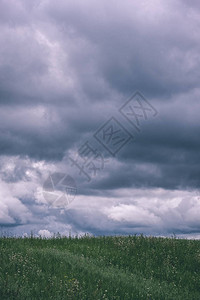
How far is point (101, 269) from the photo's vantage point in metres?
13.3

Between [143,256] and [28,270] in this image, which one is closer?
[28,270]

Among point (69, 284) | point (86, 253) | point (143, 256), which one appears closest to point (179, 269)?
point (143, 256)

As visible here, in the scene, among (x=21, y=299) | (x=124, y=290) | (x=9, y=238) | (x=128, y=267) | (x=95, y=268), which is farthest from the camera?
(x=9, y=238)

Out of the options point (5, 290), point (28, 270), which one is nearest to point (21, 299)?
point (5, 290)

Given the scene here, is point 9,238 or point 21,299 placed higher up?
point 9,238

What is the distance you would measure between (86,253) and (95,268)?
2813 millimetres

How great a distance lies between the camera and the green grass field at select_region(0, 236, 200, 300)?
1038 centimetres

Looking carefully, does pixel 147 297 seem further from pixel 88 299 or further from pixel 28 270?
pixel 28 270

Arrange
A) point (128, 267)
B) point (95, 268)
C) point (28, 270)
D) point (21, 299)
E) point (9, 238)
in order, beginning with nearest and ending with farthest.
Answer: point (21, 299), point (28, 270), point (95, 268), point (128, 267), point (9, 238)

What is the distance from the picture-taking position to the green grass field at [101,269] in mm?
10383

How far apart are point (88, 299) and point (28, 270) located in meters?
3.07

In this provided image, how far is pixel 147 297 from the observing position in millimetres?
10711

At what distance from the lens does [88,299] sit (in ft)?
31.9

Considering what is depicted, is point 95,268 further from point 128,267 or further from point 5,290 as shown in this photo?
point 5,290
